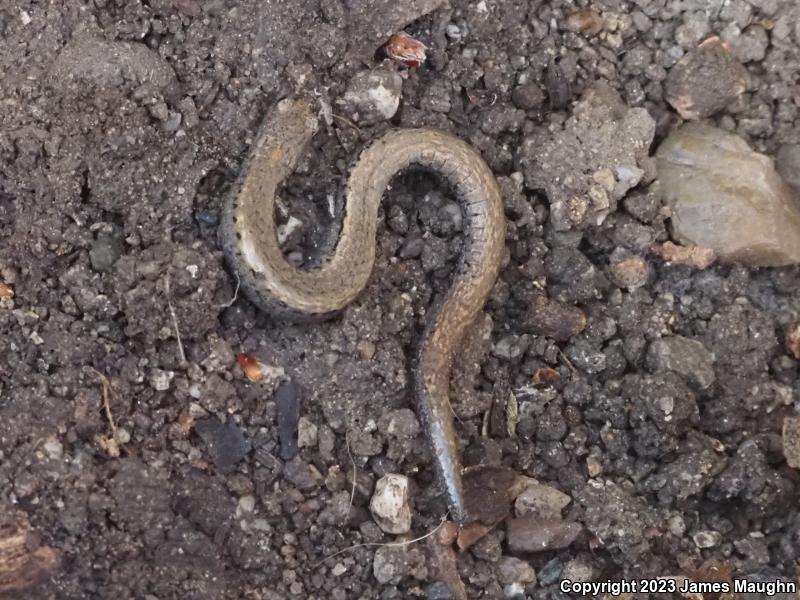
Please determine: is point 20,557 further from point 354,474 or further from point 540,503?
point 540,503

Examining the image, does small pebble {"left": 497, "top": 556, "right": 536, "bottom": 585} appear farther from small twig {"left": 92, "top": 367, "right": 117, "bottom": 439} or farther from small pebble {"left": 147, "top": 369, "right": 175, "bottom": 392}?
small twig {"left": 92, "top": 367, "right": 117, "bottom": 439}

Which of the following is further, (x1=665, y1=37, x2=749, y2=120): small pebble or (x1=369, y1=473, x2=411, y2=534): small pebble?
(x1=665, y1=37, x2=749, y2=120): small pebble

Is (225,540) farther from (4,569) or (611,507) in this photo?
(611,507)

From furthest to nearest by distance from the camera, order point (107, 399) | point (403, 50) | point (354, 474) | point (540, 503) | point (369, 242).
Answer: point (403, 50)
point (369, 242)
point (540, 503)
point (354, 474)
point (107, 399)

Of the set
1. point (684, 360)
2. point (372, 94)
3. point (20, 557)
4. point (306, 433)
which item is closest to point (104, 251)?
point (306, 433)

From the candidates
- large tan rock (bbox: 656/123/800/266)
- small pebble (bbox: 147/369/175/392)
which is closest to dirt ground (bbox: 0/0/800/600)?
small pebble (bbox: 147/369/175/392)

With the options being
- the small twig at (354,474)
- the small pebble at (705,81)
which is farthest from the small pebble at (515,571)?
the small pebble at (705,81)
